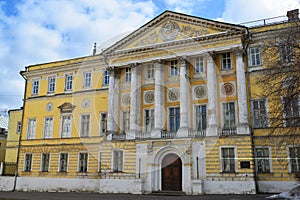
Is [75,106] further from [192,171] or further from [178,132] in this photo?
[192,171]

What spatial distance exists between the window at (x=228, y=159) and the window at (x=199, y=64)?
6.15 meters

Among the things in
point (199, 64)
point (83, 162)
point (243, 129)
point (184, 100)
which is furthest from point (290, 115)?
point (83, 162)

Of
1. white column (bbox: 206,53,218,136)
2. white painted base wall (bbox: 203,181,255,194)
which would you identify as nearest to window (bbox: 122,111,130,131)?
white column (bbox: 206,53,218,136)

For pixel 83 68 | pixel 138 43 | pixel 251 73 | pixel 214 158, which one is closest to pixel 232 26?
pixel 251 73

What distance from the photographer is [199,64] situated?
24078 mm

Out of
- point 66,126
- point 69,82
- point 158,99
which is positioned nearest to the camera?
point 158,99

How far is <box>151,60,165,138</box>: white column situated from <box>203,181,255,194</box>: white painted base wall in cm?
493

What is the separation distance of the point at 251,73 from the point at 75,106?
49.2ft

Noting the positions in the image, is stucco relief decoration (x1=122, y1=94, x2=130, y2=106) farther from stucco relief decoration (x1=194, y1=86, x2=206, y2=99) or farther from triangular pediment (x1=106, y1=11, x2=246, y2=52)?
stucco relief decoration (x1=194, y1=86, x2=206, y2=99)

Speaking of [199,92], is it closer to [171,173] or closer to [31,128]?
[171,173]

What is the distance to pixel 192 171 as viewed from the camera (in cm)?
2161

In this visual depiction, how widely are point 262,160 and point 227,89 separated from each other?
5384 millimetres

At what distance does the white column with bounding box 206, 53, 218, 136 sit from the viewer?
21.7 metres

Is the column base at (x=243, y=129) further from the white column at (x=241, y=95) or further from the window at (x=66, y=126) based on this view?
the window at (x=66, y=126)
